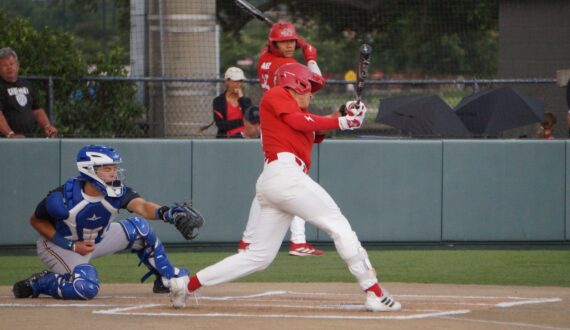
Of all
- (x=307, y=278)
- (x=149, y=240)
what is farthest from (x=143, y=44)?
(x=149, y=240)

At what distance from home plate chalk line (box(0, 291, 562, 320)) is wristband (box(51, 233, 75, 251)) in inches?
16.6

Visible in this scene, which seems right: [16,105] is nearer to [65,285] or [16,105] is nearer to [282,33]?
[282,33]

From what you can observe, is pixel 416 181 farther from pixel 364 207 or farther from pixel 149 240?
pixel 149 240

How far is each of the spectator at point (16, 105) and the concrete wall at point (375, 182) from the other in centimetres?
31

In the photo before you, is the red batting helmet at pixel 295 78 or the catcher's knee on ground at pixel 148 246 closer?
the red batting helmet at pixel 295 78

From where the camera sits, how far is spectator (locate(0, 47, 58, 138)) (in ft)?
39.3

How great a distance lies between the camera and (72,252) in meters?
8.40

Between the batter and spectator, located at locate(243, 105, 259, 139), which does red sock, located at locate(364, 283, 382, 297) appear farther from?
spectator, located at locate(243, 105, 259, 139)

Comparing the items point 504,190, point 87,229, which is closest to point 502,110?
point 504,190

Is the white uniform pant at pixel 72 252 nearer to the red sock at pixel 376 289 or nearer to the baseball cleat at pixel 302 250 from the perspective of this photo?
the red sock at pixel 376 289

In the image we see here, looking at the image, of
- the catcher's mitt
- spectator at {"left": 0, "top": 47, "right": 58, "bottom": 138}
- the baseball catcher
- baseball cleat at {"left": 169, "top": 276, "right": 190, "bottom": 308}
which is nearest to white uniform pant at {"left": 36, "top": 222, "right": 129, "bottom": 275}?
the baseball catcher

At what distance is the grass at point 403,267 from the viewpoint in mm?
9964

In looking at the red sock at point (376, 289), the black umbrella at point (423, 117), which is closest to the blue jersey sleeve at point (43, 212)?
the red sock at point (376, 289)

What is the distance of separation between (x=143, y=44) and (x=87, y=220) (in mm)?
7537
